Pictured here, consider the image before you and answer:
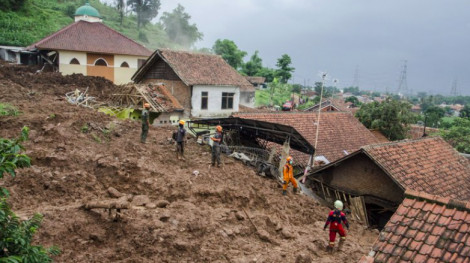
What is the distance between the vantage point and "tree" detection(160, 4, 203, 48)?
284 feet

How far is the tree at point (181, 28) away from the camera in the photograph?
86625mm

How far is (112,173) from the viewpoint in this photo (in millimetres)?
11836

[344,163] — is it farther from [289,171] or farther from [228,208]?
[228,208]

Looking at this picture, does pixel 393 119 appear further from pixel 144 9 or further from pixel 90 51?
pixel 144 9

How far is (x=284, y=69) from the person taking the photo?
58.7 metres

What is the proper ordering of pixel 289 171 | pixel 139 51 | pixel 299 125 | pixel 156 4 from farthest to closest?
pixel 156 4 < pixel 139 51 < pixel 299 125 < pixel 289 171

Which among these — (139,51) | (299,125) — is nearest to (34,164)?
(299,125)

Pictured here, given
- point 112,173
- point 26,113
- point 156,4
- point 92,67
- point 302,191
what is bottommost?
point 302,191

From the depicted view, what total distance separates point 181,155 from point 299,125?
8962 mm

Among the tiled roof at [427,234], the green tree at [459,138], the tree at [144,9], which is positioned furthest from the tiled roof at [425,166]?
the tree at [144,9]

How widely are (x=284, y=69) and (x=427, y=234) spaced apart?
54572 millimetres

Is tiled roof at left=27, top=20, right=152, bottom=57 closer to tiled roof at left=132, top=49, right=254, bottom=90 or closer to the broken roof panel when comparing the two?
tiled roof at left=132, top=49, right=254, bottom=90

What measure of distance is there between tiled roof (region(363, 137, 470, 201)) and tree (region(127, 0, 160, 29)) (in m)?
72.0

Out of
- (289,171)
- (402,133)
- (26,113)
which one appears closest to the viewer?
(289,171)
